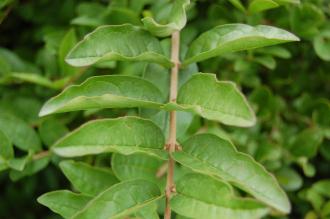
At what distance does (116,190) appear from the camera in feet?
2.36

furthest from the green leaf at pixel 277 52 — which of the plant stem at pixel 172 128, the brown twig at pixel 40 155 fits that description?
the brown twig at pixel 40 155

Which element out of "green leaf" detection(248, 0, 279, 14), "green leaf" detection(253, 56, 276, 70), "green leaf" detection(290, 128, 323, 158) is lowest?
"green leaf" detection(290, 128, 323, 158)

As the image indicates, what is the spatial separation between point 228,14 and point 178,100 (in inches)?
17.2

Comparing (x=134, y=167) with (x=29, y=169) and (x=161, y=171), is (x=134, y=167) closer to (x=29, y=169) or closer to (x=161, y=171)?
(x=161, y=171)

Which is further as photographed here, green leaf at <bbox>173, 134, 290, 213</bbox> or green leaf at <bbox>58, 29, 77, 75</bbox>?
green leaf at <bbox>58, 29, 77, 75</bbox>

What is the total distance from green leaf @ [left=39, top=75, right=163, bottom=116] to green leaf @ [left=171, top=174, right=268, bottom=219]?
0.43ft

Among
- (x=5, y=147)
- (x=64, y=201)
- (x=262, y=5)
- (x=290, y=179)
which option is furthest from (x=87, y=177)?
(x=290, y=179)

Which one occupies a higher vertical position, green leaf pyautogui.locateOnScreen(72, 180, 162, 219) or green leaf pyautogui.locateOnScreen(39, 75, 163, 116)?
green leaf pyautogui.locateOnScreen(39, 75, 163, 116)

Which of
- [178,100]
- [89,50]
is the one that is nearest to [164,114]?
[178,100]

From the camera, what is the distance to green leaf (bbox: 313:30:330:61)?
46.9 inches

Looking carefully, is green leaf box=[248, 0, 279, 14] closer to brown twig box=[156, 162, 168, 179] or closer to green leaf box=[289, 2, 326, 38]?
green leaf box=[289, 2, 326, 38]

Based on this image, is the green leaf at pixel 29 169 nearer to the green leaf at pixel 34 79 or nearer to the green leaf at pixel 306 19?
the green leaf at pixel 34 79

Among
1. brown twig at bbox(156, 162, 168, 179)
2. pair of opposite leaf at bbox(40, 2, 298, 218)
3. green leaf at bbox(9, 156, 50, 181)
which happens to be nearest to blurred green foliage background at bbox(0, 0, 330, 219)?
green leaf at bbox(9, 156, 50, 181)

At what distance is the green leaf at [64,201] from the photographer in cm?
86
